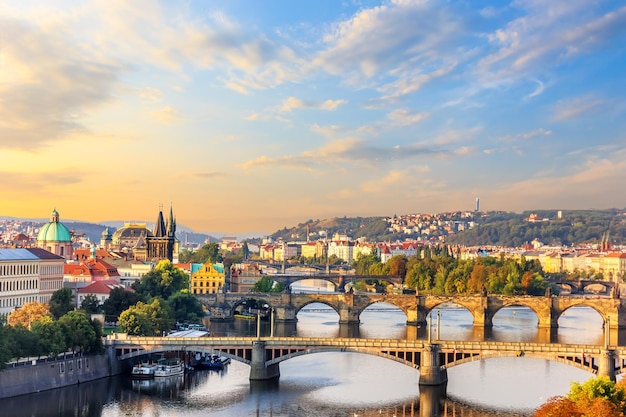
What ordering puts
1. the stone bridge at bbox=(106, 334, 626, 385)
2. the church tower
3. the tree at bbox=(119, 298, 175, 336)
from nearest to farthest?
the stone bridge at bbox=(106, 334, 626, 385)
the tree at bbox=(119, 298, 175, 336)
the church tower

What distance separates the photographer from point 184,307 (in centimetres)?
7381

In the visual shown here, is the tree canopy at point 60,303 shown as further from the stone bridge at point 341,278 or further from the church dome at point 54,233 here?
the stone bridge at point 341,278

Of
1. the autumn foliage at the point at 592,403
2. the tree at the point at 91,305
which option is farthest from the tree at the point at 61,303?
the autumn foliage at the point at 592,403

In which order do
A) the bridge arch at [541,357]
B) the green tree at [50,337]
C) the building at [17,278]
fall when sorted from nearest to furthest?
1. the green tree at [50,337]
2. the bridge arch at [541,357]
3. the building at [17,278]

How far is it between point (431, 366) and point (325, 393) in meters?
5.40

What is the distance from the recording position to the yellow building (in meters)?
100

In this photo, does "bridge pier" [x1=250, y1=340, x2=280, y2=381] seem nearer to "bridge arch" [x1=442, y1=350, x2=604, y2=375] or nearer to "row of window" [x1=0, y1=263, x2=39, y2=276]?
"bridge arch" [x1=442, y1=350, x2=604, y2=375]

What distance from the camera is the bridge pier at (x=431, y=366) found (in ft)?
156

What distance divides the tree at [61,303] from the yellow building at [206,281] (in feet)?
128

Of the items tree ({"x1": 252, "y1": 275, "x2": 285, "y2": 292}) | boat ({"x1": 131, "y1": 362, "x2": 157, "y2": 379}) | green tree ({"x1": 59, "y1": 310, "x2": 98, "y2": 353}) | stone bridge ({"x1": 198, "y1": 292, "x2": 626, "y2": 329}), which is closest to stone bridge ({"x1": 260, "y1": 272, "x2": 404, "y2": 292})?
tree ({"x1": 252, "y1": 275, "x2": 285, "y2": 292})

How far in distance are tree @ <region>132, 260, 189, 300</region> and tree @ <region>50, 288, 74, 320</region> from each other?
489 inches

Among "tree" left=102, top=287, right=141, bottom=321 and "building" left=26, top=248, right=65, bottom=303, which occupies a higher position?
"building" left=26, top=248, right=65, bottom=303

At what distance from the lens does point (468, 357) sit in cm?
4788

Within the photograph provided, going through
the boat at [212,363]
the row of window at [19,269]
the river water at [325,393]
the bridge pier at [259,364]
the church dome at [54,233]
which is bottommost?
the river water at [325,393]
